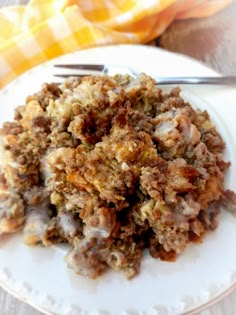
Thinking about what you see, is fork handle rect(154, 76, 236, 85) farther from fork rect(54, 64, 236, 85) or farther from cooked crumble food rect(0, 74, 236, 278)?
cooked crumble food rect(0, 74, 236, 278)

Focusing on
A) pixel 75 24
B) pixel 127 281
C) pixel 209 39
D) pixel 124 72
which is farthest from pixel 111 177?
pixel 209 39

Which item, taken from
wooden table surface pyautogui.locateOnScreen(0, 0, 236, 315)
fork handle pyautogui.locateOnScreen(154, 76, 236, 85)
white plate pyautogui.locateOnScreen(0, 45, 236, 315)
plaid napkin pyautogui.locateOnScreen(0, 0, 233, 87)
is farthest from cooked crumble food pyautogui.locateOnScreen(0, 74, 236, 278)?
wooden table surface pyautogui.locateOnScreen(0, 0, 236, 315)

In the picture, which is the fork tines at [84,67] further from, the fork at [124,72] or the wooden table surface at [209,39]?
the wooden table surface at [209,39]

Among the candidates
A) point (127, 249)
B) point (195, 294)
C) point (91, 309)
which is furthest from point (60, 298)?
point (195, 294)

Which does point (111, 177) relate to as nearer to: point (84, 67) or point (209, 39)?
point (84, 67)

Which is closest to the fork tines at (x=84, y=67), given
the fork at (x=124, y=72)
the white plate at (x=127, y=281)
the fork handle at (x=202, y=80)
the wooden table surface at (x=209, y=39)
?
the fork at (x=124, y=72)
